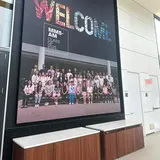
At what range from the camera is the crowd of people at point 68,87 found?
2832 millimetres

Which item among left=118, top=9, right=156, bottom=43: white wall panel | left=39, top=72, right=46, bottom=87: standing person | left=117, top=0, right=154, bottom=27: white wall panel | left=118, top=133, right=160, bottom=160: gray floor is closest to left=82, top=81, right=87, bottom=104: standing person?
left=39, top=72, right=46, bottom=87: standing person

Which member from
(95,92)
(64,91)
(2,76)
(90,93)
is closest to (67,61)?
(64,91)

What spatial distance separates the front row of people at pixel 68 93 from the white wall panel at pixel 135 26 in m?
2.72

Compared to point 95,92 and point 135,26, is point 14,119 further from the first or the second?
point 135,26

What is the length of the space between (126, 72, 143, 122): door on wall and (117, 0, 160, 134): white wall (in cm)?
17

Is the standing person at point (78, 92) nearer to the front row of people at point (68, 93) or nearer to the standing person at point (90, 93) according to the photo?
the front row of people at point (68, 93)

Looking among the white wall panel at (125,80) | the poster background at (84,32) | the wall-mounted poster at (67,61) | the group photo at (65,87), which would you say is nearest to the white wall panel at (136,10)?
the poster background at (84,32)

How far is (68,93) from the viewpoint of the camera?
10.7 feet

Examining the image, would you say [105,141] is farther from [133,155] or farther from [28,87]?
[28,87]

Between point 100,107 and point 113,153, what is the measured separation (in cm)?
116

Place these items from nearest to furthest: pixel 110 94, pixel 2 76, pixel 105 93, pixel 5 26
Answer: pixel 2 76
pixel 5 26
pixel 105 93
pixel 110 94

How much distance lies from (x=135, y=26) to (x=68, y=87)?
420cm

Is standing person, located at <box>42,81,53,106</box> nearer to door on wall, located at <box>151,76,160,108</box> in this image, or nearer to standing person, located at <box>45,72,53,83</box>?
standing person, located at <box>45,72,53,83</box>

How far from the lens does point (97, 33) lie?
13.4 feet
